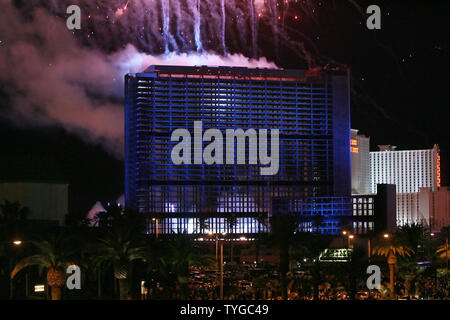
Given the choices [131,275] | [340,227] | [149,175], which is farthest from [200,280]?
[149,175]

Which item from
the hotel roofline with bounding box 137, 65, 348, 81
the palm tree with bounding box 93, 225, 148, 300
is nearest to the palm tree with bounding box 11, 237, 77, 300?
the palm tree with bounding box 93, 225, 148, 300

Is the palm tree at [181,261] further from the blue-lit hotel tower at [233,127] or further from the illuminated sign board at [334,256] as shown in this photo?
the blue-lit hotel tower at [233,127]

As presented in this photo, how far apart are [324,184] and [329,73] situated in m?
26.8

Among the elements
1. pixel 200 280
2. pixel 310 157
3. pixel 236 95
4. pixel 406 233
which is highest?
pixel 236 95

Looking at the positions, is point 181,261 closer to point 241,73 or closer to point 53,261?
point 53,261

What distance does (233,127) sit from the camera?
180 metres

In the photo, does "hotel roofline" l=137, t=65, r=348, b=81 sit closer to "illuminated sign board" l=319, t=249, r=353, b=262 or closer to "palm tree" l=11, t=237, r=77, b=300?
"illuminated sign board" l=319, t=249, r=353, b=262

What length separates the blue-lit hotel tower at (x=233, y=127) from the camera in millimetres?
173750

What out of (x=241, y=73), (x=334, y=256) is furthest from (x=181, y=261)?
(x=241, y=73)

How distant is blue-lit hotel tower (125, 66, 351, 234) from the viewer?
174m
